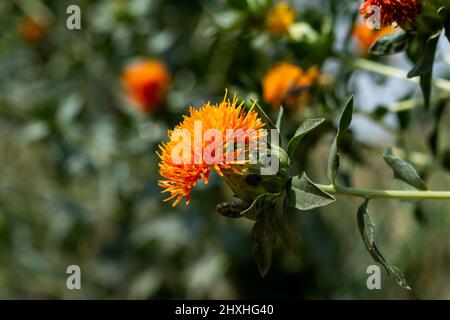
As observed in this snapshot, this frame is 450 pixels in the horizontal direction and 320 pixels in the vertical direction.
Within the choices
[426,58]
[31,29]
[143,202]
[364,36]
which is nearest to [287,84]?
[364,36]

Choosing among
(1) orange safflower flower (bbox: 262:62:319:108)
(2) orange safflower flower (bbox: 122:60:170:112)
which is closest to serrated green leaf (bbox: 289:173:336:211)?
(1) orange safflower flower (bbox: 262:62:319:108)

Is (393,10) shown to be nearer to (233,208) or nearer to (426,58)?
(426,58)

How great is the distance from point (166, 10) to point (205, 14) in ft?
0.59

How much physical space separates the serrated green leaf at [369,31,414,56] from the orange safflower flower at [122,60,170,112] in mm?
1047

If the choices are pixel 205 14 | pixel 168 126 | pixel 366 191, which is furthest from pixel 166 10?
pixel 366 191

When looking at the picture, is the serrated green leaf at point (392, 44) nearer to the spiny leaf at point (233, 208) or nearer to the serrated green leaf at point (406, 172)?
the serrated green leaf at point (406, 172)

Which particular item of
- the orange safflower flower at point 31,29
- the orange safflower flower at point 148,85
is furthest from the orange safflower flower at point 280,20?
the orange safflower flower at point 31,29

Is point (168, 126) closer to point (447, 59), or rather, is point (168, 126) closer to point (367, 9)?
point (447, 59)

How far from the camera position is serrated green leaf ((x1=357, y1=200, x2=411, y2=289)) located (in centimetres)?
79

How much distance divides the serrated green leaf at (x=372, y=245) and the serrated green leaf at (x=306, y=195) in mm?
78

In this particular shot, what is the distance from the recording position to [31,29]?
101 inches

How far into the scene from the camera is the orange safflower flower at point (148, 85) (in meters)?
1.94

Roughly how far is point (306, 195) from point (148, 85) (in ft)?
3.99

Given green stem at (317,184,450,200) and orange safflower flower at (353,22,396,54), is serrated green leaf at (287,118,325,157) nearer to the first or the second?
green stem at (317,184,450,200)
